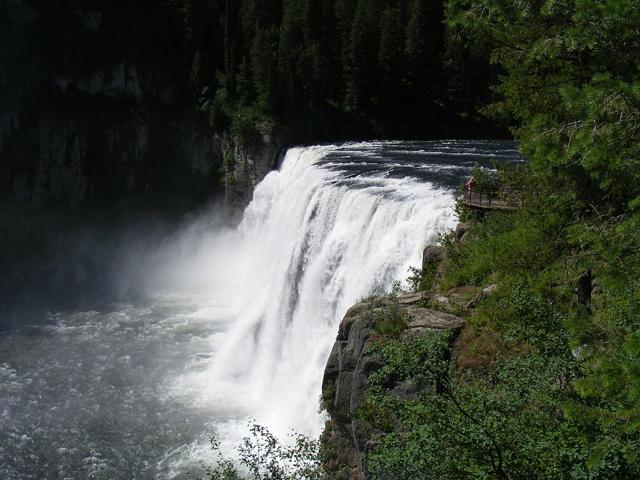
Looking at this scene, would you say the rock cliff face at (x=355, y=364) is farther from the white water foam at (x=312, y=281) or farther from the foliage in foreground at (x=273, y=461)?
the white water foam at (x=312, y=281)

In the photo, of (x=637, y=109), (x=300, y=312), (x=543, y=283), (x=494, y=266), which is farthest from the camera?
(x=300, y=312)

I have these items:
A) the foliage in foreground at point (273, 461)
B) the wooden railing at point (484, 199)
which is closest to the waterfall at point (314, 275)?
the wooden railing at point (484, 199)

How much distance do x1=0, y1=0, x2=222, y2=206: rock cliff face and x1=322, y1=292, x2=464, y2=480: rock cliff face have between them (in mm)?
35683

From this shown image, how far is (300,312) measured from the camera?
24844mm

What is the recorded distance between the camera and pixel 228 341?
2812 cm

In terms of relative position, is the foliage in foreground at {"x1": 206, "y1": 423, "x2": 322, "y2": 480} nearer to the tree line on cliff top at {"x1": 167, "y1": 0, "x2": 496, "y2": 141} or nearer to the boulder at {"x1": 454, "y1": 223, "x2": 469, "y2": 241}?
the boulder at {"x1": 454, "y1": 223, "x2": 469, "y2": 241}

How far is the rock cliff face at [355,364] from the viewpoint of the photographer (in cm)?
1240

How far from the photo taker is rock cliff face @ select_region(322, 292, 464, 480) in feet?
40.7

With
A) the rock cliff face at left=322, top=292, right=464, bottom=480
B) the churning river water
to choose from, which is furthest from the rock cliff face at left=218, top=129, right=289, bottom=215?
the rock cliff face at left=322, top=292, right=464, bottom=480

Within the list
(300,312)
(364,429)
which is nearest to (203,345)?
(300,312)

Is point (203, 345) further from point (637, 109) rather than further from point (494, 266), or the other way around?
point (637, 109)

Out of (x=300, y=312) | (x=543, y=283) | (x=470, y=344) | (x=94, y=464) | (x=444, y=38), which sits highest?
(x=444, y=38)

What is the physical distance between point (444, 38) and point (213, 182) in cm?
2648

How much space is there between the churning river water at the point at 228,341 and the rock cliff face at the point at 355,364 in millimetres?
5403
